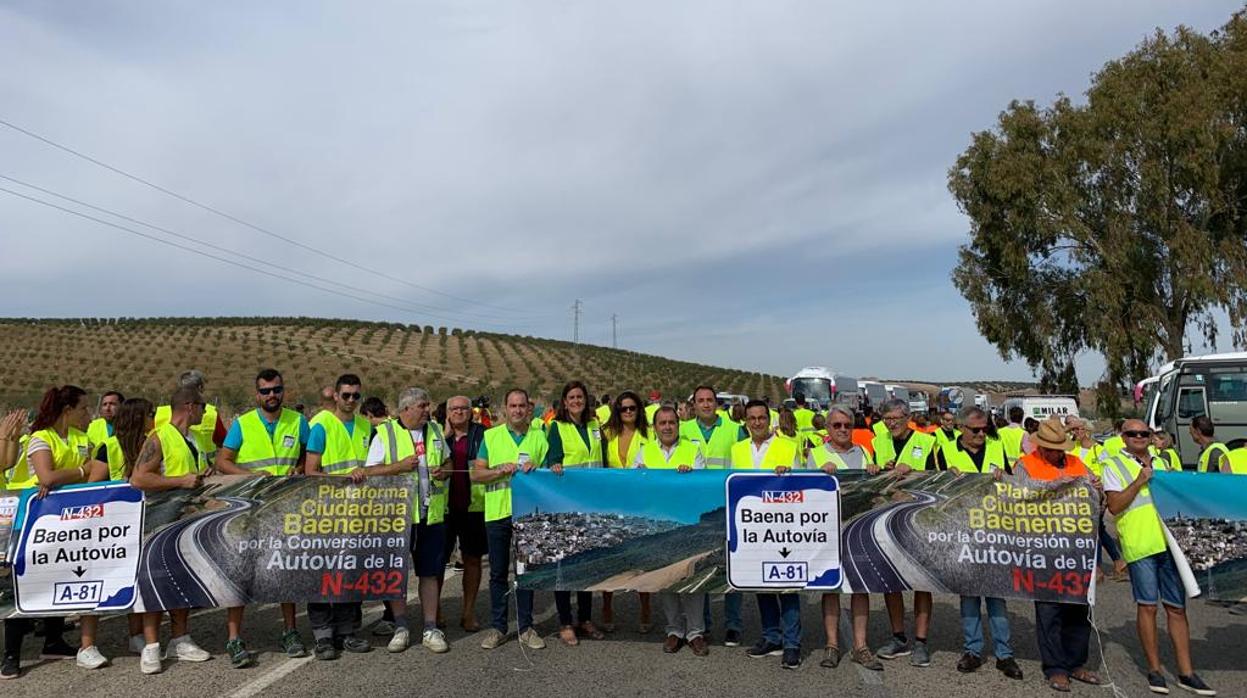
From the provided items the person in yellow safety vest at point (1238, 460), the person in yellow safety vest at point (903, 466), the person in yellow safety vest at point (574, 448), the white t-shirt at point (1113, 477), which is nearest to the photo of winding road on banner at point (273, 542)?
the person in yellow safety vest at point (574, 448)

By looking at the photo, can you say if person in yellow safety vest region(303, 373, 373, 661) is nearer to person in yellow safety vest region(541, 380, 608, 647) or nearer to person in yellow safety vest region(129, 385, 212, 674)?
person in yellow safety vest region(129, 385, 212, 674)

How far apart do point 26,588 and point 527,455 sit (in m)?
3.60

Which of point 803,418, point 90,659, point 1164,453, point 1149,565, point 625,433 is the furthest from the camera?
point 803,418

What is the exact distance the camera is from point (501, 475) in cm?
654

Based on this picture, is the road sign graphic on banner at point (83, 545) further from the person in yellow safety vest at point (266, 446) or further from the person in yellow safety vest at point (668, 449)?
the person in yellow safety vest at point (668, 449)

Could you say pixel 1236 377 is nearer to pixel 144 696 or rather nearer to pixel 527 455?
pixel 527 455

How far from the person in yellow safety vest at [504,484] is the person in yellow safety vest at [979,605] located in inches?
119

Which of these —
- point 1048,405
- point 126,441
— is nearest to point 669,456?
point 126,441

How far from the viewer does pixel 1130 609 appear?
24.6 feet

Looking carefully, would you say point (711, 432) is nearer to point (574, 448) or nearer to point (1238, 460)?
point (574, 448)

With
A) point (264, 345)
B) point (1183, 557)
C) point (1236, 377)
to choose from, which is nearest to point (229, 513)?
point (1183, 557)

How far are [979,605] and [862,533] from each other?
36.6 inches

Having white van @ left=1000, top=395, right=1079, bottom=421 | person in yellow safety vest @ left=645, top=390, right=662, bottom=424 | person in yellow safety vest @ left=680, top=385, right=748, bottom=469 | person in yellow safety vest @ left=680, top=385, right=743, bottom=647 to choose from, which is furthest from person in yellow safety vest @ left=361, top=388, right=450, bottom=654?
white van @ left=1000, top=395, right=1079, bottom=421

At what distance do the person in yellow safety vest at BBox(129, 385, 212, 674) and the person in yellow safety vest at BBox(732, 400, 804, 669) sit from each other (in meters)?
3.97
